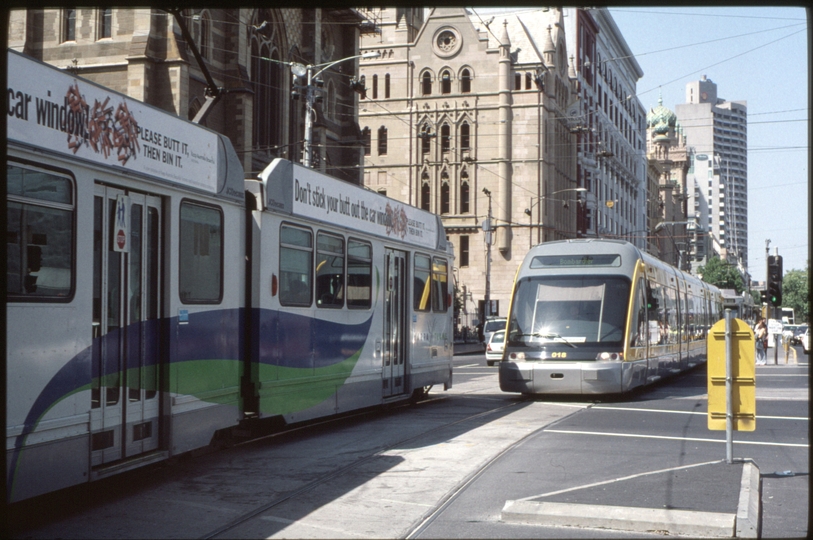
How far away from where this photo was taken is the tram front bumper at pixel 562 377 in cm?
1761

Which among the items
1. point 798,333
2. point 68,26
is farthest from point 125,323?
point 798,333

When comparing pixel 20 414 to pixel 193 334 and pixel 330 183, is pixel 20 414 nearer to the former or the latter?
pixel 193 334

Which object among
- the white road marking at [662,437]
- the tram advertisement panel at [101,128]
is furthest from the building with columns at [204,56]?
the tram advertisement panel at [101,128]

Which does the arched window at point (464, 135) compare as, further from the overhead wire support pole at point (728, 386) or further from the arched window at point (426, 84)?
the overhead wire support pole at point (728, 386)

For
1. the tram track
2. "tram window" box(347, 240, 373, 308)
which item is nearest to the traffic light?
the tram track

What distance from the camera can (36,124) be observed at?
7375mm

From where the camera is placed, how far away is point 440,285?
703 inches

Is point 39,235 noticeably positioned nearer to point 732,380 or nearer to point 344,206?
point 344,206

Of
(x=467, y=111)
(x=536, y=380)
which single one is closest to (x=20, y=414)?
(x=536, y=380)

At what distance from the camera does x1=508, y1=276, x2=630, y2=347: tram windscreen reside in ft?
58.7

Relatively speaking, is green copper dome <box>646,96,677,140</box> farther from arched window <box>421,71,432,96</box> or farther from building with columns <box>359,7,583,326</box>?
arched window <box>421,71,432,96</box>

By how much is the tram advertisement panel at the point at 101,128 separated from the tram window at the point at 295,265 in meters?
1.74

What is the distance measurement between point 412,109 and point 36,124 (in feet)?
199

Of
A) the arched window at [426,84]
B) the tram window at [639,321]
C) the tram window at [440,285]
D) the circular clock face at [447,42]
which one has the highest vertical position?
the circular clock face at [447,42]
